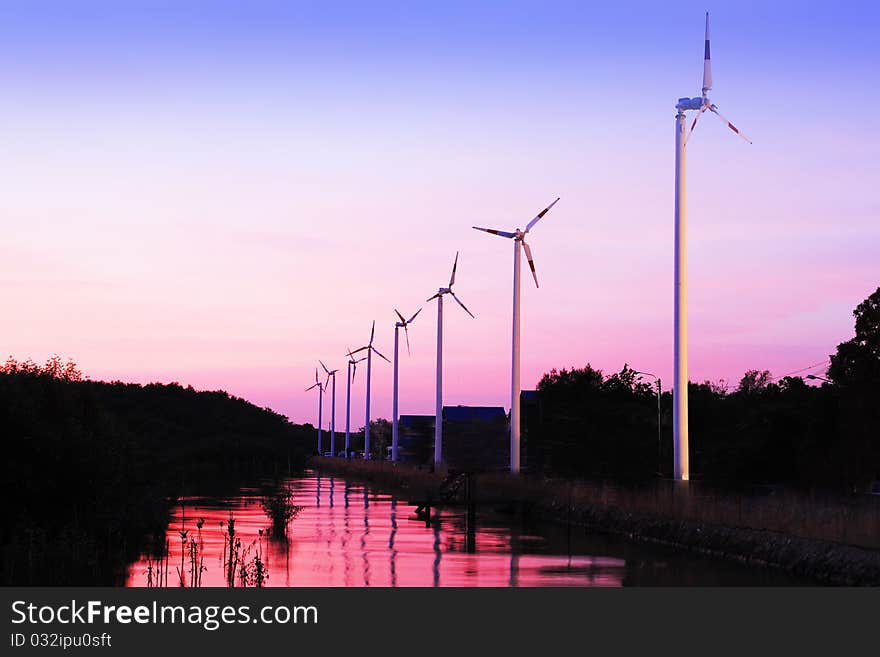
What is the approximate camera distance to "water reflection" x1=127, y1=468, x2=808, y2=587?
28234 mm

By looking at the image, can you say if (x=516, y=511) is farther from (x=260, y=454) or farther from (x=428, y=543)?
(x=260, y=454)

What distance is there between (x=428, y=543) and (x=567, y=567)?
25.3 feet

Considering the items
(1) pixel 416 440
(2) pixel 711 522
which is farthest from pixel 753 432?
(1) pixel 416 440

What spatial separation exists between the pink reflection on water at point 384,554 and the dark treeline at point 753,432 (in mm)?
18589

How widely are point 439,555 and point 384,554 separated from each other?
1.42m

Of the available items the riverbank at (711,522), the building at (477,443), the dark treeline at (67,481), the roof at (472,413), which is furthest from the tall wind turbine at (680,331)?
the roof at (472,413)

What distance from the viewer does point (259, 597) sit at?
2130 centimetres

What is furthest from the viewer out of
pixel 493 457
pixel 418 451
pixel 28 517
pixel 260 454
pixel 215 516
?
pixel 260 454

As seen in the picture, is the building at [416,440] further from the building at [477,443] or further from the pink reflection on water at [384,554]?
the pink reflection on water at [384,554]

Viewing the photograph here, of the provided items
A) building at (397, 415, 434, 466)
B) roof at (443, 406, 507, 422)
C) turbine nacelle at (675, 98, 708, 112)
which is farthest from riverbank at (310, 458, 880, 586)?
building at (397, 415, 434, 466)

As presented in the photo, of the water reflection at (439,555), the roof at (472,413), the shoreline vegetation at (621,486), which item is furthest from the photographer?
the roof at (472,413)

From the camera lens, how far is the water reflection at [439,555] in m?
28.2

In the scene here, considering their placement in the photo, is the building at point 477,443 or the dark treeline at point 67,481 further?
the building at point 477,443

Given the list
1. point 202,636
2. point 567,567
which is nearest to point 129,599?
point 202,636
